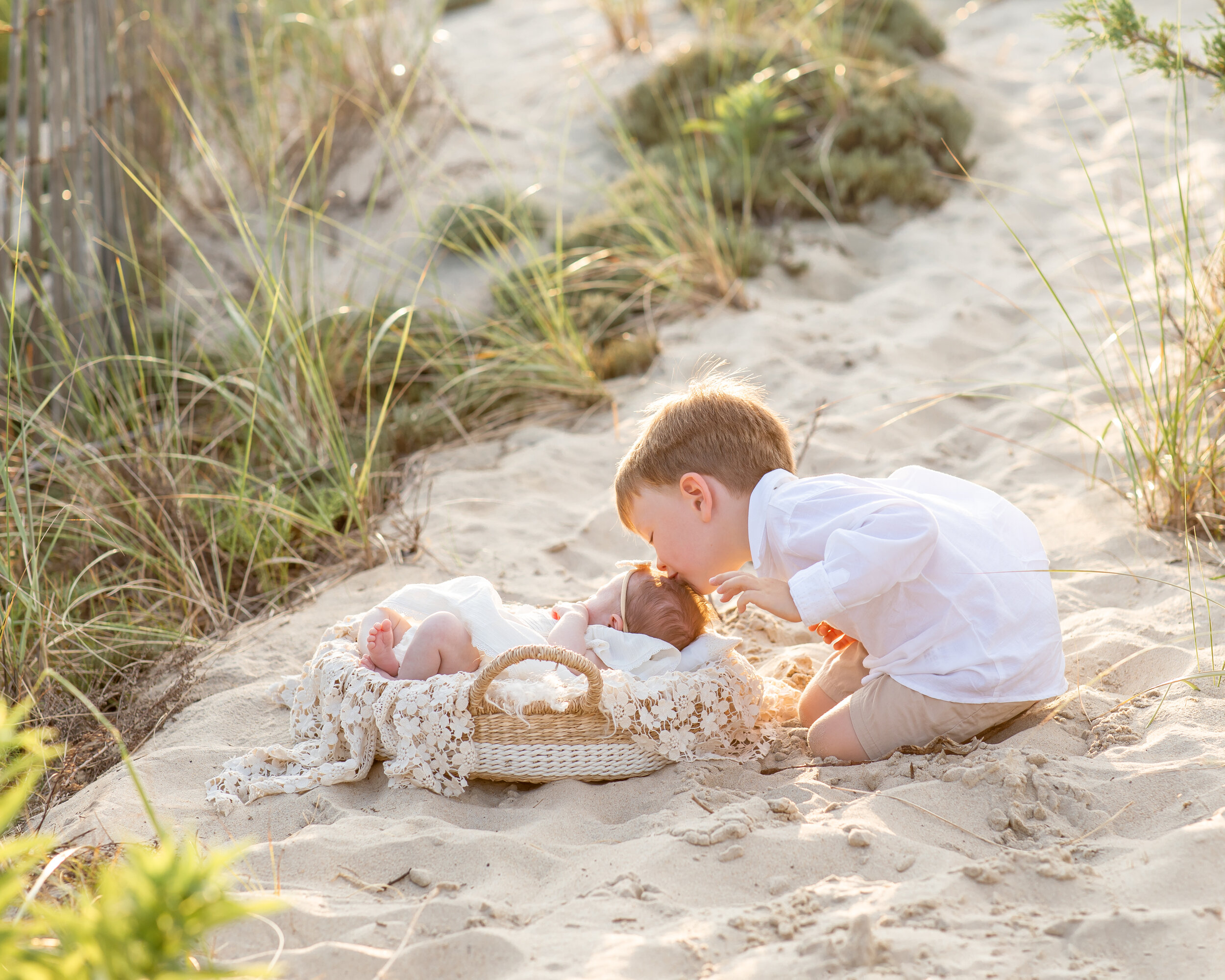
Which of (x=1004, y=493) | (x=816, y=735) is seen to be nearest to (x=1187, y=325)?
(x=1004, y=493)

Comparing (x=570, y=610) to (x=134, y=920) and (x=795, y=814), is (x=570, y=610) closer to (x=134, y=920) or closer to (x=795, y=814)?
(x=795, y=814)

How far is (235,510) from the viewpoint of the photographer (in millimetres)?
3566

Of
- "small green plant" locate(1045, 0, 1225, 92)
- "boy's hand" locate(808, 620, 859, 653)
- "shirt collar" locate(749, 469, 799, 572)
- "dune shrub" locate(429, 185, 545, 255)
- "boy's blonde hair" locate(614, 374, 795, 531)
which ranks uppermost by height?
"small green plant" locate(1045, 0, 1225, 92)

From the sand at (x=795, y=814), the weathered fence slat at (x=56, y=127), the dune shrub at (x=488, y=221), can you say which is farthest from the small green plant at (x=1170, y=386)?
the weathered fence slat at (x=56, y=127)

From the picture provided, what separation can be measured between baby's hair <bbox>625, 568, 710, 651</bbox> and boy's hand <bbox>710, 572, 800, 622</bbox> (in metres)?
0.33

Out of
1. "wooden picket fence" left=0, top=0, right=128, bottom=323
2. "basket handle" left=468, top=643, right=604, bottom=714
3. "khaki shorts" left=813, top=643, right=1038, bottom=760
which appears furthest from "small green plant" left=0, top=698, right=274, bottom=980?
"wooden picket fence" left=0, top=0, right=128, bottom=323

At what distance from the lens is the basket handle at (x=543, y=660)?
7.29 ft

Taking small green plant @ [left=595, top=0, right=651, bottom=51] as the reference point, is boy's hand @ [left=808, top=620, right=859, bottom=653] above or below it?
below

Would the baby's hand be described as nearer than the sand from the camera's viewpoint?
No

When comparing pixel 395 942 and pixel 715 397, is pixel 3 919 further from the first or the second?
pixel 715 397

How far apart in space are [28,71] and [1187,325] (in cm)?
456

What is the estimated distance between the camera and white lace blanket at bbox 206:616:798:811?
2.37 meters

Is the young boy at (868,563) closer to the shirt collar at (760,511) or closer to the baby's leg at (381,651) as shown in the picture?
the shirt collar at (760,511)

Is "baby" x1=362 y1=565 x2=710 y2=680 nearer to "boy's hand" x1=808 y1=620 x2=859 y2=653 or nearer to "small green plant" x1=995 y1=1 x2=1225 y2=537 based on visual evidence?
"boy's hand" x1=808 y1=620 x2=859 y2=653
